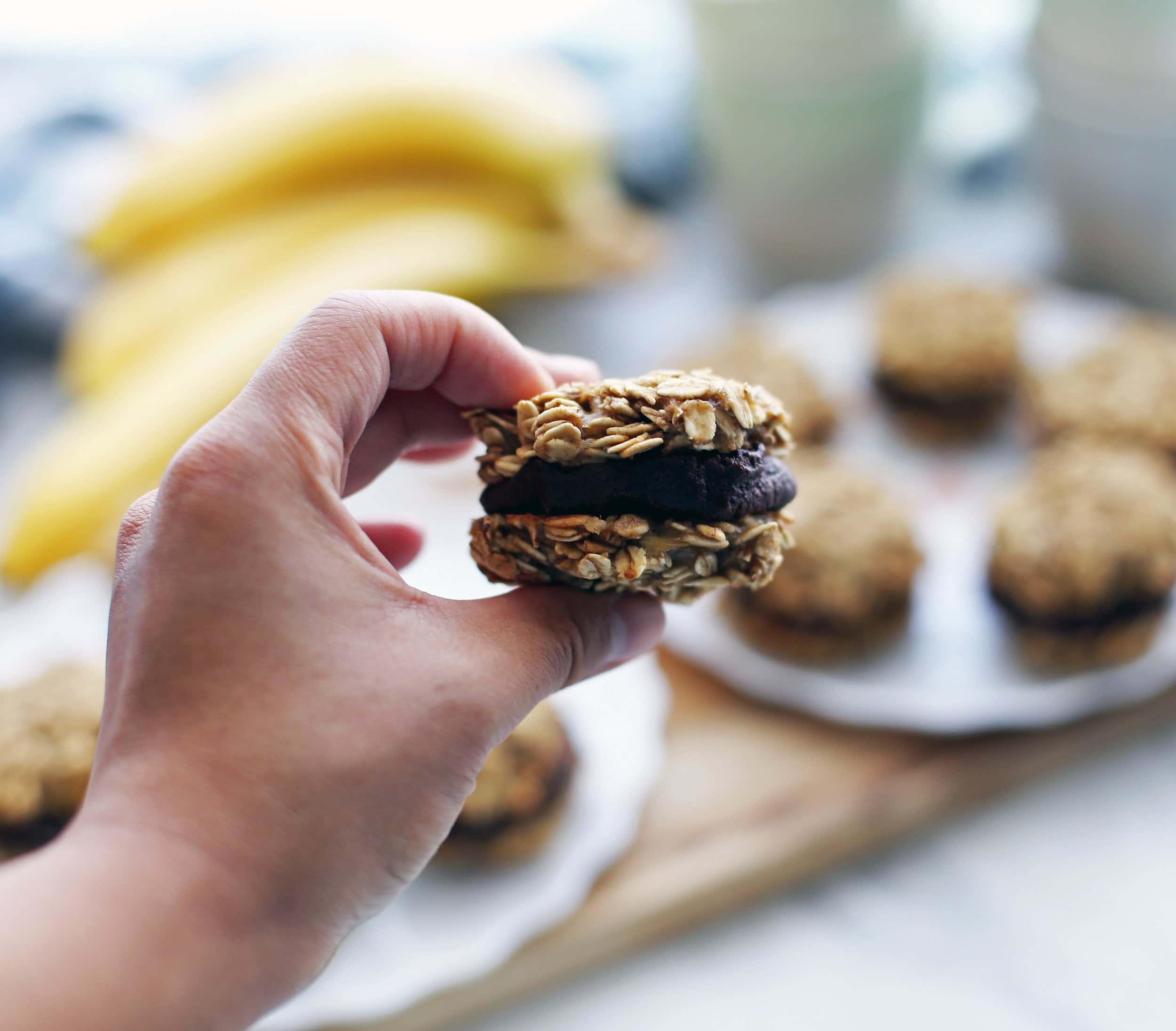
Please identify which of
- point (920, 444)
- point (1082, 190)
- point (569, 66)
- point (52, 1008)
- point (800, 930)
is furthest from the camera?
point (569, 66)

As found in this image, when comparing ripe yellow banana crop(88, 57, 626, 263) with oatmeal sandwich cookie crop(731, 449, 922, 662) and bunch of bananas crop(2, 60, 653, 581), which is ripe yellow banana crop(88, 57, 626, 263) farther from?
oatmeal sandwich cookie crop(731, 449, 922, 662)

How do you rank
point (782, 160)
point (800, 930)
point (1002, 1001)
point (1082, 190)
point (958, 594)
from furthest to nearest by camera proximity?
point (782, 160), point (1082, 190), point (958, 594), point (800, 930), point (1002, 1001)

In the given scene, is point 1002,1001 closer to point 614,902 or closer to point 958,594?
point 614,902

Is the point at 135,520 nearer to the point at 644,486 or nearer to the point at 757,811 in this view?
the point at 644,486

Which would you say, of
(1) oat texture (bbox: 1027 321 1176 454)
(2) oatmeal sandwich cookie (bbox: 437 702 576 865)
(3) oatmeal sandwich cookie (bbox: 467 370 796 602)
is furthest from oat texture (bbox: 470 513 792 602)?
(1) oat texture (bbox: 1027 321 1176 454)

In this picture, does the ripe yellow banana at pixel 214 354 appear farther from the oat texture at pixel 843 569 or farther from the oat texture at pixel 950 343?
the oat texture at pixel 843 569

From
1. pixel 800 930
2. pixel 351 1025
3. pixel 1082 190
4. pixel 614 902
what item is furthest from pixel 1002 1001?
pixel 1082 190

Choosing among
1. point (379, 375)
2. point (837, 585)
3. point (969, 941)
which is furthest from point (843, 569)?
point (379, 375)
